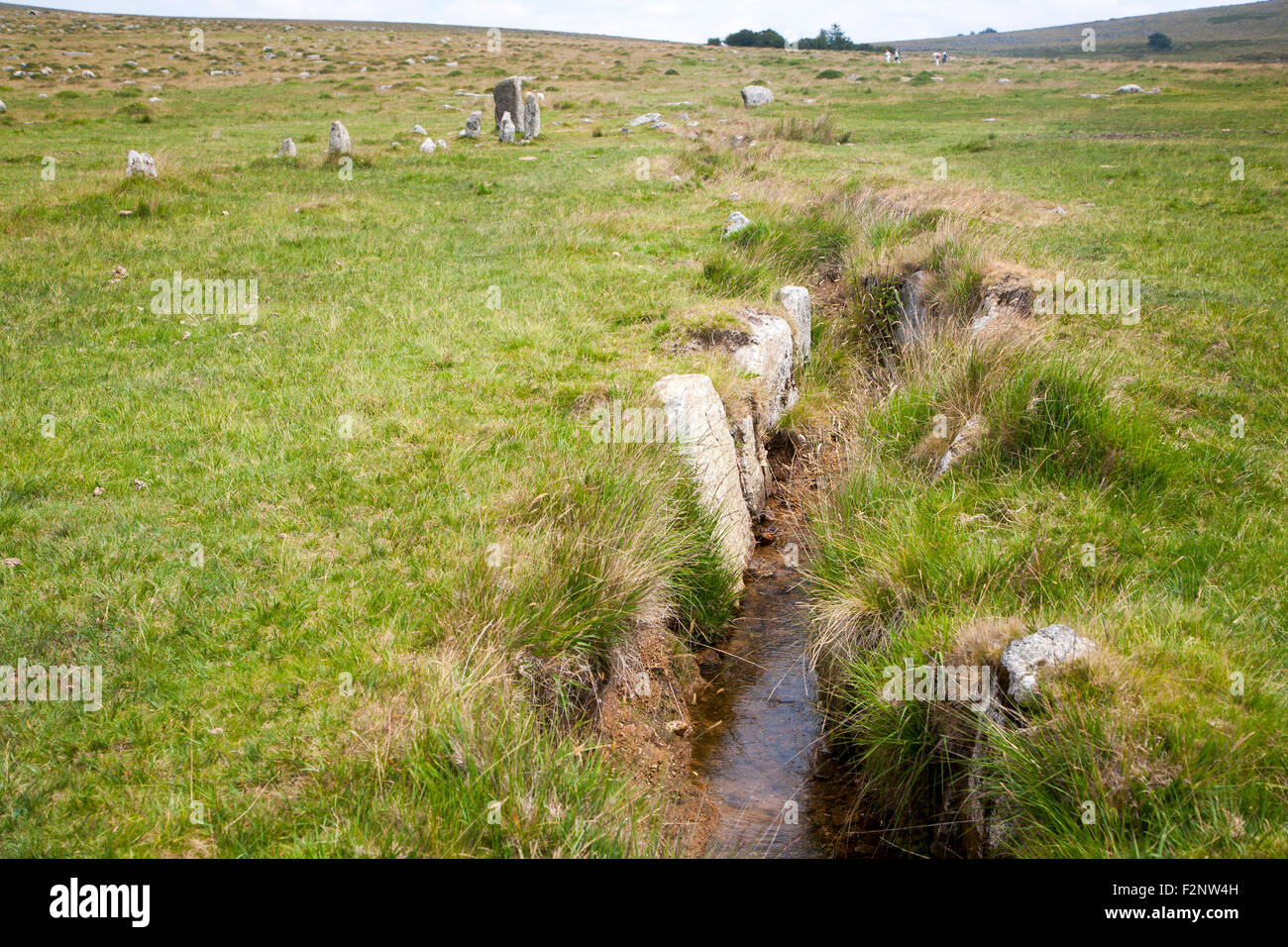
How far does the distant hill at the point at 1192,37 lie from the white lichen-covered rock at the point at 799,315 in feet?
289

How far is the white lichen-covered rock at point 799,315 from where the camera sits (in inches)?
445

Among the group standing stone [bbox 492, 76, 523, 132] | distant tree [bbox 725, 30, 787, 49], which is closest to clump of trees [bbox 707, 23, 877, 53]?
distant tree [bbox 725, 30, 787, 49]

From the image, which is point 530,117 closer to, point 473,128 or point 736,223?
point 473,128

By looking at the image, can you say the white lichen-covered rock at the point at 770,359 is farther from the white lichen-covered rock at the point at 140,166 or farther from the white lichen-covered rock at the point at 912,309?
the white lichen-covered rock at the point at 140,166

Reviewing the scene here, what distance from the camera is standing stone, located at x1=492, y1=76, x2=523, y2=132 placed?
88.1 feet


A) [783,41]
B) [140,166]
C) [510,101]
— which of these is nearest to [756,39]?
[783,41]

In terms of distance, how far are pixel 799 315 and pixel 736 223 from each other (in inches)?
131

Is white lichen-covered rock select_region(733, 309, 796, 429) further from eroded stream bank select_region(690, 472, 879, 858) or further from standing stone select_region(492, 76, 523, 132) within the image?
standing stone select_region(492, 76, 523, 132)

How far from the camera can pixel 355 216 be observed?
1555 centimetres

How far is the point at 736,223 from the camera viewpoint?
1416 cm

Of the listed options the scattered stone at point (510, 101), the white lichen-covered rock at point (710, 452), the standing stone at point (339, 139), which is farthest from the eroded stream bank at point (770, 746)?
the scattered stone at point (510, 101)
